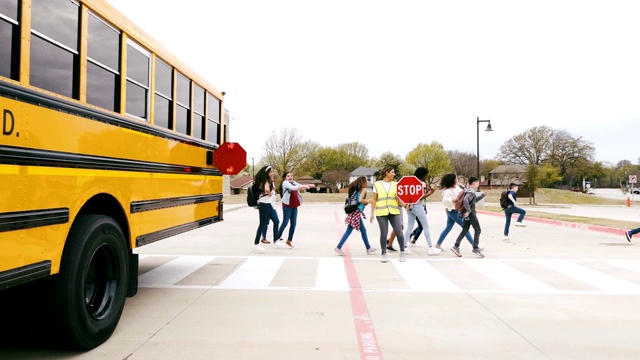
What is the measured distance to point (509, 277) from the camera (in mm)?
7332

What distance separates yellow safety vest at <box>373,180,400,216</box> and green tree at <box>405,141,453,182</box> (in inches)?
3612

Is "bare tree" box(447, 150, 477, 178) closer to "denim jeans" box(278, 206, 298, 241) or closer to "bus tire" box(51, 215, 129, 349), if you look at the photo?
"denim jeans" box(278, 206, 298, 241)

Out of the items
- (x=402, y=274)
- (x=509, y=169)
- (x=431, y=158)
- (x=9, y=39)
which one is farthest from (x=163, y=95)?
(x=509, y=169)

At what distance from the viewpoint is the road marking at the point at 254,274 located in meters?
6.65

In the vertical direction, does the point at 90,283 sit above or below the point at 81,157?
below

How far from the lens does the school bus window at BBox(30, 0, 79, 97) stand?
3.31 metres

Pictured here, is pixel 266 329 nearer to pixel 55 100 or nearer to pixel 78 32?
pixel 55 100

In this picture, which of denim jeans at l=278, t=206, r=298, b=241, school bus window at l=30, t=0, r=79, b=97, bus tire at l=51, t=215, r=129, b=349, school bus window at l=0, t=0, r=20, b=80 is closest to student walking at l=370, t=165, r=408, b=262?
denim jeans at l=278, t=206, r=298, b=241

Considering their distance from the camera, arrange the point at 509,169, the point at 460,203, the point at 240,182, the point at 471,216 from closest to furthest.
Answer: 1. the point at 471,216
2. the point at 460,203
3. the point at 240,182
4. the point at 509,169

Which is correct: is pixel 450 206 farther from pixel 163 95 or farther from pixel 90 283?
pixel 90 283

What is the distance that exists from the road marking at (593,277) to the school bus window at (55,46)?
6.67 meters

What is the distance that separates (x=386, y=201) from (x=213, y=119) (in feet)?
10.6

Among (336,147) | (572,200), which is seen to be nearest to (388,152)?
(336,147)

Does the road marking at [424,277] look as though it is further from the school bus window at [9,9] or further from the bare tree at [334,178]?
the bare tree at [334,178]
